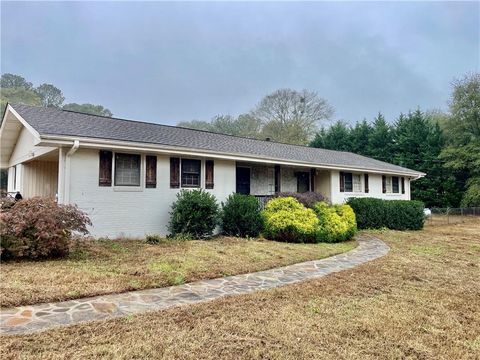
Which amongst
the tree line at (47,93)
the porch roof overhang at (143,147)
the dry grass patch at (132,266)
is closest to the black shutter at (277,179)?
the porch roof overhang at (143,147)

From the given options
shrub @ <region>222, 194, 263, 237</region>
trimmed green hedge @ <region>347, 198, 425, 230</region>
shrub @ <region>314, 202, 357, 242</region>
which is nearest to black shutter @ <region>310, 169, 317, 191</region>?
trimmed green hedge @ <region>347, 198, 425, 230</region>

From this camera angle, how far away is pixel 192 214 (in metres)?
9.87

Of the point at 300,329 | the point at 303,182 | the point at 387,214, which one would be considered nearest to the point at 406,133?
the point at 387,214

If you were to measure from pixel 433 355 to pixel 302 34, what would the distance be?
27894 millimetres

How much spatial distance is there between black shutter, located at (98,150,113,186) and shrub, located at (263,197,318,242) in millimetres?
5193

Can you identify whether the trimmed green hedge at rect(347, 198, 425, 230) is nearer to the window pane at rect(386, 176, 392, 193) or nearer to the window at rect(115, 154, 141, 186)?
the window pane at rect(386, 176, 392, 193)

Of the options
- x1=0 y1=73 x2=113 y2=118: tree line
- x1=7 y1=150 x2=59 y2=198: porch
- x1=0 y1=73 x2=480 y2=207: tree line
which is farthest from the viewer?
x1=0 y1=73 x2=113 y2=118: tree line

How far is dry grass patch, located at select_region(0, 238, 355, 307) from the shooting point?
4.68 meters

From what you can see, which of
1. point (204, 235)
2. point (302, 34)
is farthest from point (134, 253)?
point (302, 34)

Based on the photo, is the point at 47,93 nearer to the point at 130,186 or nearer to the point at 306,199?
the point at 130,186

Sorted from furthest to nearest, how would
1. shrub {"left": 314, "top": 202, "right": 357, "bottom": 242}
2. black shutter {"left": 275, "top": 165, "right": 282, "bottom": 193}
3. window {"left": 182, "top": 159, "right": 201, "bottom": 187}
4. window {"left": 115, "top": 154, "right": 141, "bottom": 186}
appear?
black shutter {"left": 275, "top": 165, "right": 282, "bottom": 193} < shrub {"left": 314, "top": 202, "right": 357, "bottom": 242} < window {"left": 182, "top": 159, "right": 201, "bottom": 187} < window {"left": 115, "top": 154, "right": 141, "bottom": 186}

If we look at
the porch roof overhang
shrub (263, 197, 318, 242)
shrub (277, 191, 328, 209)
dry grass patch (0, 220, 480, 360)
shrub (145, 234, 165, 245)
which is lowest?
dry grass patch (0, 220, 480, 360)

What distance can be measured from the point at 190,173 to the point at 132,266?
514 centimetres

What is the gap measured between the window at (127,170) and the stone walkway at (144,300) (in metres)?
5.06
